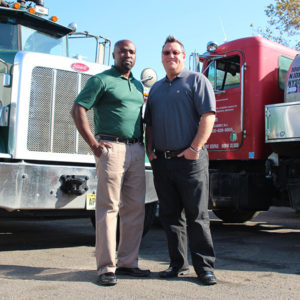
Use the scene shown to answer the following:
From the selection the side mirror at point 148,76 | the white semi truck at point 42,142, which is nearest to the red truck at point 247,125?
the side mirror at point 148,76

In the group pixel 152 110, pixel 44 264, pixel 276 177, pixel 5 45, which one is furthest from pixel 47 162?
pixel 276 177

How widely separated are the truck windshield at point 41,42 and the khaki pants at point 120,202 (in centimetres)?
287

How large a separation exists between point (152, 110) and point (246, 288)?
5.64ft

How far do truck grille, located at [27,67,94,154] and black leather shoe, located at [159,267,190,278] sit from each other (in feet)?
5.96

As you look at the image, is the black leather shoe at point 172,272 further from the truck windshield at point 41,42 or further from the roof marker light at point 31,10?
the roof marker light at point 31,10

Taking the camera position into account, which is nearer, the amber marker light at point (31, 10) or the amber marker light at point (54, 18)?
the amber marker light at point (31, 10)

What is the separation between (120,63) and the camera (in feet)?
13.0

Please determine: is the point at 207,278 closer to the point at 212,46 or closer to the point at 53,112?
the point at 53,112

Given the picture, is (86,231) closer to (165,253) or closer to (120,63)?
(165,253)

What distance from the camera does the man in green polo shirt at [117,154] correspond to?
373cm

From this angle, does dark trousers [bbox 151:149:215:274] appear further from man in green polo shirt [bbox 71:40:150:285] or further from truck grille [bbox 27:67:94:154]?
truck grille [bbox 27:67:94:154]

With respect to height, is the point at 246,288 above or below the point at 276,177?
below

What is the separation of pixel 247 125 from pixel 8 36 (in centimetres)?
379

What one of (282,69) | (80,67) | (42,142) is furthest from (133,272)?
(282,69)
